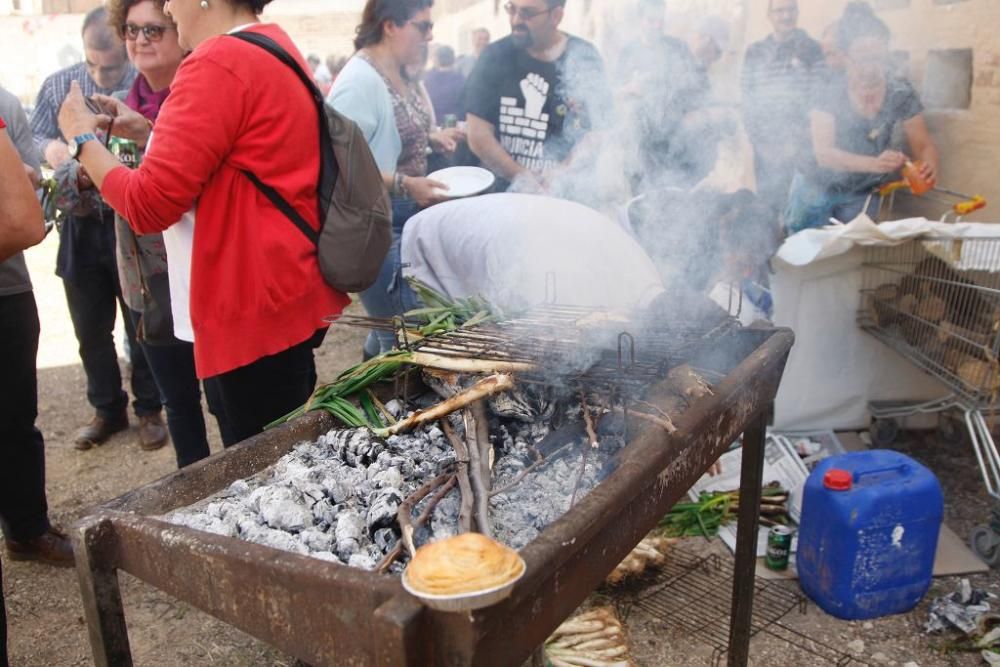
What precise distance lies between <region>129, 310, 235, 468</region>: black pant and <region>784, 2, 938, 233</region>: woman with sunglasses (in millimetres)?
3652

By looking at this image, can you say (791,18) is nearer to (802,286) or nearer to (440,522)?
(802,286)

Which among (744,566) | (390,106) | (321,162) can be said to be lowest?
(744,566)

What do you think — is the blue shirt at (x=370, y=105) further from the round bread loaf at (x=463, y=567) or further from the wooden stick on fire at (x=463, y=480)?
the round bread loaf at (x=463, y=567)

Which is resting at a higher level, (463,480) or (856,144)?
(856,144)

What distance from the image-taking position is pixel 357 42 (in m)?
3.97

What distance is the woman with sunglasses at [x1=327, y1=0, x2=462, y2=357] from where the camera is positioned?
380 cm

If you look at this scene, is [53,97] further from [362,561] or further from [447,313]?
[362,561]

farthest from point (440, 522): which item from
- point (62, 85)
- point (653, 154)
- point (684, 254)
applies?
point (62, 85)

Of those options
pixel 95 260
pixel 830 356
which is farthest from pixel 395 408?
pixel 830 356

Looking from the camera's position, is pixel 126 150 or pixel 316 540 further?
pixel 126 150

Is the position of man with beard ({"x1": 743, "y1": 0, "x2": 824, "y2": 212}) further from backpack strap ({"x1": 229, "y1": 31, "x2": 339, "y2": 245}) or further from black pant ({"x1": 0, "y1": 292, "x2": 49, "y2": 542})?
black pant ({"x1": 0, "y1": 292, "x2": 49, "y2": 542})

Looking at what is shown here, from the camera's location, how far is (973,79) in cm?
482

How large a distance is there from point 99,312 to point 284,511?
340 cm

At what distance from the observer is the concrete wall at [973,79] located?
4.68 m
